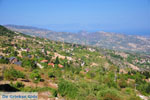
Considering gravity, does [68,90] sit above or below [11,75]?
below

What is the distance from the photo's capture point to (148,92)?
16.7m

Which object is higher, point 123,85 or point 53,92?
point 53,92

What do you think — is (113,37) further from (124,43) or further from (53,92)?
(53,92)

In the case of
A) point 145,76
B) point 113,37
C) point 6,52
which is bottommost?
point 145,76

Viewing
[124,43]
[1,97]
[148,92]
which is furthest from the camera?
[124,43]

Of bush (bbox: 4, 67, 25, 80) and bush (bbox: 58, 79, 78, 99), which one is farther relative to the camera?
bush (bbox: 4, 67, 25, 80)

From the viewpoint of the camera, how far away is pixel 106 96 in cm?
799

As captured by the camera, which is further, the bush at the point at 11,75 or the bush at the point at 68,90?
the bush at the point at 11,75

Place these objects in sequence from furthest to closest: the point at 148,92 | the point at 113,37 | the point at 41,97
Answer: the point at 113,37
the point at 148,92
the point at 41,97

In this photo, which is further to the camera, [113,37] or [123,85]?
[113,37]

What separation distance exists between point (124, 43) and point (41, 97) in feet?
581

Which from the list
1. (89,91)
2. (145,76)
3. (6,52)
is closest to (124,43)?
(145,76)

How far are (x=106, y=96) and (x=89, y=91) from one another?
139 centimetres

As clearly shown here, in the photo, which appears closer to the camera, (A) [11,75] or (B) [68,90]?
(B) [68,90]
